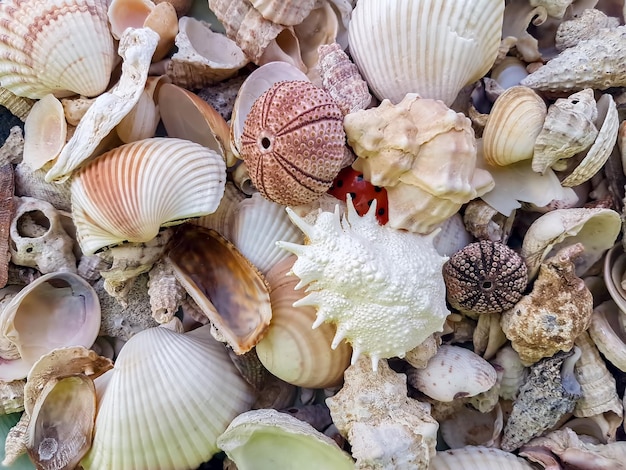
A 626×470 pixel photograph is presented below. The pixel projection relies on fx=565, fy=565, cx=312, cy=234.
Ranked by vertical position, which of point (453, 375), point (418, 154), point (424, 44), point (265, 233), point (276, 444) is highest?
point (424, 44)

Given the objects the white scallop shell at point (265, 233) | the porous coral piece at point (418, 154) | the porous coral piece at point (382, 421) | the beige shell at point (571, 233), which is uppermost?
the porous coral piece at point (418, 154)

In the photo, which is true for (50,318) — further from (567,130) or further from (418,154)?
(567,130)

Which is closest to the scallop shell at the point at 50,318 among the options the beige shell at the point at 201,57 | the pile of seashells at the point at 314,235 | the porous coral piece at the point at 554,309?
the pile of seashells at the point at 314,235

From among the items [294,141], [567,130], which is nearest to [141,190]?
[294,141]

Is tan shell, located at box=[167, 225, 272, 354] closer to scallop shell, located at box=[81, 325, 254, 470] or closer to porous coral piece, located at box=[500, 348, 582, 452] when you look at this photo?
scallop shell, located at box=[81, 325, 254, 470]

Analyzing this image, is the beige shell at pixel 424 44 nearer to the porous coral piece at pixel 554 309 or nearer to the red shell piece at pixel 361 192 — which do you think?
the red shell piece at pixel 361 192

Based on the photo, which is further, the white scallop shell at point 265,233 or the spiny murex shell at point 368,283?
the white scallop shell at point 265,233
